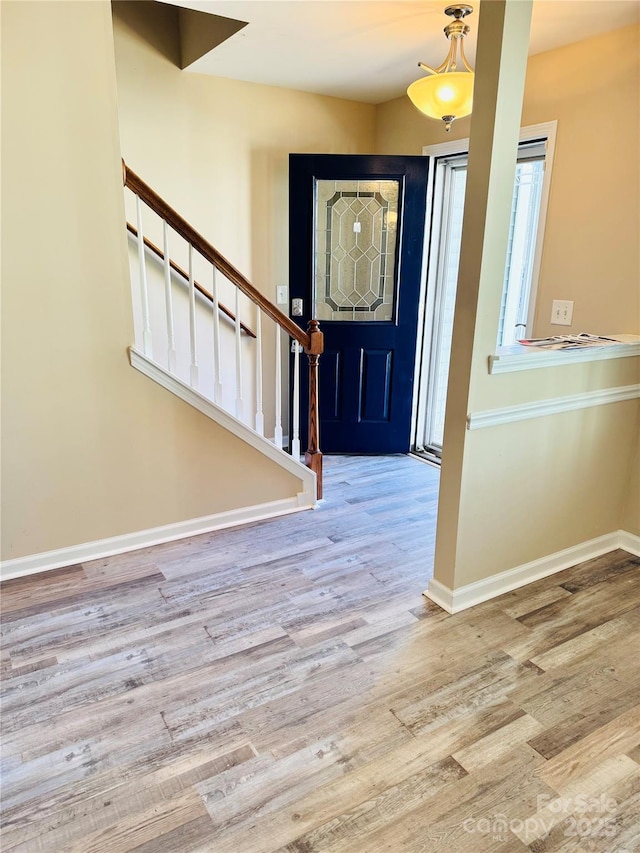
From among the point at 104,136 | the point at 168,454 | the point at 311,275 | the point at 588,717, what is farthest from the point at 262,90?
the point at 588,717

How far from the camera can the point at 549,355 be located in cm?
224

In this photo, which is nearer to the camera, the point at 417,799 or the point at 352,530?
the point at 417,799

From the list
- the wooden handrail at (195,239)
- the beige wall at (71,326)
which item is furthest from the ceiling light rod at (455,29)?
the beige wall at (71,326)

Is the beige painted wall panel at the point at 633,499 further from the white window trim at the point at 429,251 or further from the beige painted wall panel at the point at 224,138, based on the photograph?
the beige painted wall panel at the point at 224,138

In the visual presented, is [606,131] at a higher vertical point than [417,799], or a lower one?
higher

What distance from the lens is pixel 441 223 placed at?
3.83 meters

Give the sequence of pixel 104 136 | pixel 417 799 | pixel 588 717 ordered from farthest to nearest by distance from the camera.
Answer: pixel 104 136 < pixel 588 717 < pixel 417 799

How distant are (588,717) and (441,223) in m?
3.10

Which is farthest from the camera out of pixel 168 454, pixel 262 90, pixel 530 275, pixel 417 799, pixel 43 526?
pixel 262 90

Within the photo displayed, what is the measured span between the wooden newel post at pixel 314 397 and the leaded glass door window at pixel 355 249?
2.48ft

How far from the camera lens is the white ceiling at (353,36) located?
238 centimetres

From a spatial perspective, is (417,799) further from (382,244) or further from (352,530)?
(382,244)

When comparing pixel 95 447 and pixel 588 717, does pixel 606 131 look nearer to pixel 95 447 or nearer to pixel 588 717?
pixel 588 717

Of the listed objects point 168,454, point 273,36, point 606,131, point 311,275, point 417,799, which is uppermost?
point 273,36
